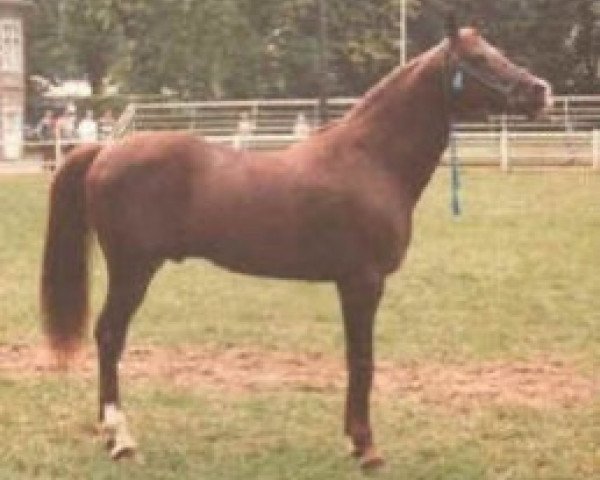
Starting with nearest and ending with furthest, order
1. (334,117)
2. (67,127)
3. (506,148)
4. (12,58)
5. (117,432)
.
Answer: (117,432) < (506,148) < (67,127) < (334,117) < (12,58)

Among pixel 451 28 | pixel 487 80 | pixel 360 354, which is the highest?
pixel 451 28

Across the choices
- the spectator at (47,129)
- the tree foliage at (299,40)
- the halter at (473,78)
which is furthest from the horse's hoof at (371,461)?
the tree foliage at (299,40)

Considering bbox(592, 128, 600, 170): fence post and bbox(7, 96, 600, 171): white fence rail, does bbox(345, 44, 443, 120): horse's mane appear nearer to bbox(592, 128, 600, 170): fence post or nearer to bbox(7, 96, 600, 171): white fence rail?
bbox(7, 96, 600, 171): white fence rail

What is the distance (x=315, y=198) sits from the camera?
257 inches

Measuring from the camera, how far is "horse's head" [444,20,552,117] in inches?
256

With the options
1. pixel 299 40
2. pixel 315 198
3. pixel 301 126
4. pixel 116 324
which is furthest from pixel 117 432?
pixel 299 40

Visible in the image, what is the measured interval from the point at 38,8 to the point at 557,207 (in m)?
47.3

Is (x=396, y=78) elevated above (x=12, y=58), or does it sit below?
below

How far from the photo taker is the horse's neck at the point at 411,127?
260 inches

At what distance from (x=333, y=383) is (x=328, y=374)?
284 millimetres

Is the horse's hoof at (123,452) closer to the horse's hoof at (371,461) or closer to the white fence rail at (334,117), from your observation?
the horse's hoof at (371,461)

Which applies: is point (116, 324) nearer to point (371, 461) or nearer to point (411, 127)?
point (371, 461)

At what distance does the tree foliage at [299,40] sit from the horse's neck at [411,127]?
38649mm

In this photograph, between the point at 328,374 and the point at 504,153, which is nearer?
the point at 328,374
